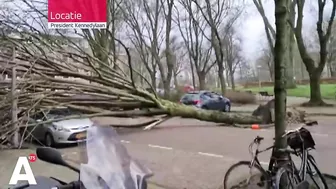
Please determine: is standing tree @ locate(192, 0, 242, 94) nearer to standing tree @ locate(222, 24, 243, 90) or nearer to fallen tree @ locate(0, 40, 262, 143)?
standing tree @ locate(222, 24, 243, 90)

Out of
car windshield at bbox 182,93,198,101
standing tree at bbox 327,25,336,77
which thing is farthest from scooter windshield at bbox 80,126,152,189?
standing tree at bbox 327,25,336,77

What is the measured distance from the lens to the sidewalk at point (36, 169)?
5668 millimetres

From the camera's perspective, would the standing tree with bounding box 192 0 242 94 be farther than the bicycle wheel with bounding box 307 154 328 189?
Yes

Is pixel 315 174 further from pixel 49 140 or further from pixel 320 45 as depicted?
pixel 320 45

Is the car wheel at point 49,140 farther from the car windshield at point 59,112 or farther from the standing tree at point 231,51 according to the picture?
the standing tree at point 231,51

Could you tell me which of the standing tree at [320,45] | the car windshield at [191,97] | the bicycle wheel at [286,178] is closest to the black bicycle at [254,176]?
the bicycle wheel at [286,178]

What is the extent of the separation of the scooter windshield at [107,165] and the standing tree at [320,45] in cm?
2135

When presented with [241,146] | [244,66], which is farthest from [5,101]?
[244,66]

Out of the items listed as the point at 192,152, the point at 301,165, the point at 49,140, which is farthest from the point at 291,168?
the point at 49,140

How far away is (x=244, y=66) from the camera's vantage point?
52.5 m

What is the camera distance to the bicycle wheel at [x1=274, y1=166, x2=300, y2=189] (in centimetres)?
442

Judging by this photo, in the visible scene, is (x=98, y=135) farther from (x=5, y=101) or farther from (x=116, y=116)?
(x=5, y=101)

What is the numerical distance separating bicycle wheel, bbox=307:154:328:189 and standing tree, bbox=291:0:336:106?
713 inches

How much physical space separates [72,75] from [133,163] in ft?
23.5
